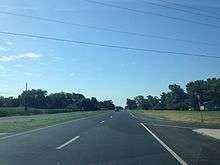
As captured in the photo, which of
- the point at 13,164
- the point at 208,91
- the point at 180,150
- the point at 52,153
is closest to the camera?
the point at 13,164

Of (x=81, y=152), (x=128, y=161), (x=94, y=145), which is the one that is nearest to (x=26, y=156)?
(x=81, y=152)

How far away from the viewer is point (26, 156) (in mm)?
14234

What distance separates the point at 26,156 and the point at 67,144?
14.6ft

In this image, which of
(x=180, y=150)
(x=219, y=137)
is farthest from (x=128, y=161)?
(x=219, y=137)

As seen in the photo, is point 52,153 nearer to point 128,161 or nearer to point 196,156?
point 128,161

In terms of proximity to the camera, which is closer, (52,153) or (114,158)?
(114,158)

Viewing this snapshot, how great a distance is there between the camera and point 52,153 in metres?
15.1

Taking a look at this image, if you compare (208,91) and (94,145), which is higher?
(208,91)

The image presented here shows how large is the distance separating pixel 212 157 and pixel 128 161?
10.1 feet

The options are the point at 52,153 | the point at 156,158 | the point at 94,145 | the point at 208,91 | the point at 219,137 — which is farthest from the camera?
the point at 208,91

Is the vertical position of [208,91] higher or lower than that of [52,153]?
higher

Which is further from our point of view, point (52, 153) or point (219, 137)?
point (219, 137)

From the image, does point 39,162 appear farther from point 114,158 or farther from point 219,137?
point 219,137

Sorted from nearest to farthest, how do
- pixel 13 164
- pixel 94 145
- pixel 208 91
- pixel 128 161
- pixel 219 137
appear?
pixel 13 164, pixel 128 161, pixel 94 145, pixel 219 137, pixel 208 91
